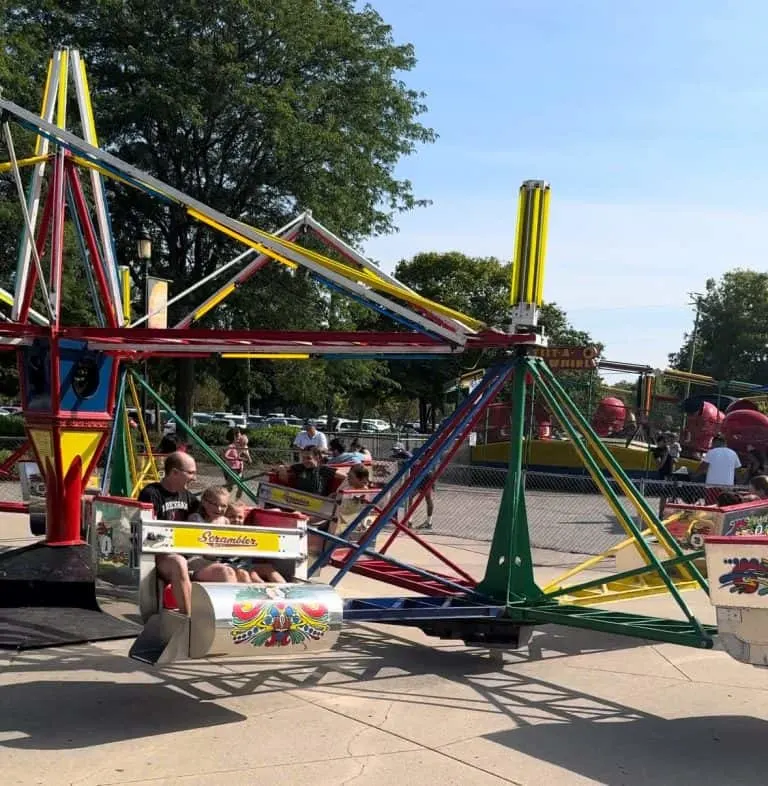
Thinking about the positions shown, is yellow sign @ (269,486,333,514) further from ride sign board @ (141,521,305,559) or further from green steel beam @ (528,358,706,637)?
ride sign board @ (141,521,305,559)

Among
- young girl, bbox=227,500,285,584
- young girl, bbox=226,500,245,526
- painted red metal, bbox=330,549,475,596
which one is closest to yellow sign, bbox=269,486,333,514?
painted red metal, bbox=330,549,475,596

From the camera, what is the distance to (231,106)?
2702 centimetres

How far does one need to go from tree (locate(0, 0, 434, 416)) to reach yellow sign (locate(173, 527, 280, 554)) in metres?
20.9

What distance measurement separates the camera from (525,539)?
7852 mm

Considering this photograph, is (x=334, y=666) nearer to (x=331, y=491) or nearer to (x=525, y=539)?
(x=525, y=539)

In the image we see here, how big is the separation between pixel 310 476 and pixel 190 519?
493 cm

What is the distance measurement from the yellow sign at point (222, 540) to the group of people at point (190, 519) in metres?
0.10

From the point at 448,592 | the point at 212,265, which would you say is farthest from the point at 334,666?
the point at 212,265

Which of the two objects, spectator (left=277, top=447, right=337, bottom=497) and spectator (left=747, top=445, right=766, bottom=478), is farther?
spectator (left=747, top=445, right=766, bottom=478)

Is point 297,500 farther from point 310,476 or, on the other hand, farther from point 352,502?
point 310,476

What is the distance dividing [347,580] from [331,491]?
54.4 inches

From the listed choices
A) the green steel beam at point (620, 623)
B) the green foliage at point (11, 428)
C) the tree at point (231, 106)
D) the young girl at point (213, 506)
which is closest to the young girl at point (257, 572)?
the young girl at point (213, 506)

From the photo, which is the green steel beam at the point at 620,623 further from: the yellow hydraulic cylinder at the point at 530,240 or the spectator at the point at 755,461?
the spectator at the point at 755,461

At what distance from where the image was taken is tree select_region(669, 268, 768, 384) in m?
70.5
